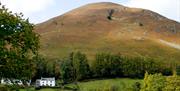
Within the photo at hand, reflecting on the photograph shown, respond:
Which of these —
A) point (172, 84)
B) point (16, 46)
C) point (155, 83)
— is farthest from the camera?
point (155, 83)

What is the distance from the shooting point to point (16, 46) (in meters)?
27.6

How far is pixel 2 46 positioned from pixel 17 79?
6.97 feet

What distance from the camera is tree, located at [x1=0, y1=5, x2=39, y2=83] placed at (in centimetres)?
2694

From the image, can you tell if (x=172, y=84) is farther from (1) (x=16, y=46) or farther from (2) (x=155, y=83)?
(1) (x=16, y=46)

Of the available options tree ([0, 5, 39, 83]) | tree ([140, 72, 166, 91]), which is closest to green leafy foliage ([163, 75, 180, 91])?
tree ([140, 72, 166, 91])

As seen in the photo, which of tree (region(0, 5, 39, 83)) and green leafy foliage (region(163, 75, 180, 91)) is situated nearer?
tree (region(0, 5, 39, 83))

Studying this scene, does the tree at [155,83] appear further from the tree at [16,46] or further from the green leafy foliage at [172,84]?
the tree at [16,46]

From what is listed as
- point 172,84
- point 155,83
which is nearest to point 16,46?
point 172,84

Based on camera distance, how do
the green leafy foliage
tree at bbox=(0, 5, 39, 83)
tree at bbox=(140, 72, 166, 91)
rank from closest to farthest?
tree at bbox=(0, 5, 39, 83) < the green leafy foliage < tree at bbox=(140, 72, 166, 91)

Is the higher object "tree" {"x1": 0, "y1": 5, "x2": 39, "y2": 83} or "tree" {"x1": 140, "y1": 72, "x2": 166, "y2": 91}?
"tree" {"x1": 0, "y1": 5, "x2": 39, "y2": 83}

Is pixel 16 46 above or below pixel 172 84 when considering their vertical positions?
above

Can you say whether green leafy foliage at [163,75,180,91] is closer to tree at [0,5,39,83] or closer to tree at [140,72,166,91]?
tree at [140,72,166,91]

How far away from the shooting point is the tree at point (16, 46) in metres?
26.9

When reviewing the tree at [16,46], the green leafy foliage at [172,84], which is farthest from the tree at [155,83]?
the tree at [16,46]
